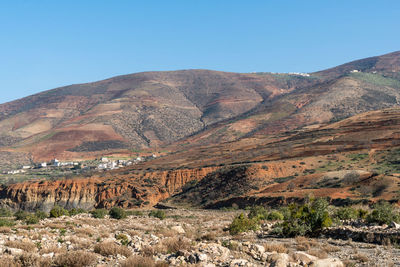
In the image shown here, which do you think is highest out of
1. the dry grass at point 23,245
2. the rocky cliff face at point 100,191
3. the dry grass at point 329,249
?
the dry grass at point 23,245

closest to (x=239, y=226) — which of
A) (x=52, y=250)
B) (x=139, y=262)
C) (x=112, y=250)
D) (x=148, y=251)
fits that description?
(x=148, y=251)

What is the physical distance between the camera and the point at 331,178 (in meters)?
49.6

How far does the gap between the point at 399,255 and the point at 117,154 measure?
136m

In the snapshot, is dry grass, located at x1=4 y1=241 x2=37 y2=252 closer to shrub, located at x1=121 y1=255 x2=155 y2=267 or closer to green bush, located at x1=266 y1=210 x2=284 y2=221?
shrub, located at x1=121 y1=255 x2=155 y2=267

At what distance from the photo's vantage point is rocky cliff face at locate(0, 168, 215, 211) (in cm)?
6375

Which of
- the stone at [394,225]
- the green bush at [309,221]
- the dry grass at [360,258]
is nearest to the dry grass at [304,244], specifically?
the green bush at [309,221]

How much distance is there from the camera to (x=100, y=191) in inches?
2611

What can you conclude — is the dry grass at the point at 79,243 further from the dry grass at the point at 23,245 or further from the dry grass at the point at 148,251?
the dry grass at the point at 148,251

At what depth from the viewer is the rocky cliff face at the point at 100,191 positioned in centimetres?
6375

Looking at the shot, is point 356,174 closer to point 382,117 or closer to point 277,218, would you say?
point 277,218

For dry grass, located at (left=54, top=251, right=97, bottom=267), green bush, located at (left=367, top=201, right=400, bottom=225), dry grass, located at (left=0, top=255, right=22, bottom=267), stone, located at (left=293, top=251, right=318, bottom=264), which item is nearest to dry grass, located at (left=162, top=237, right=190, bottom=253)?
dry grass, located at (left=54, top=251, right=97, bottom=267)

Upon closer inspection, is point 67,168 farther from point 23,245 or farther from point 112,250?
point 112,250

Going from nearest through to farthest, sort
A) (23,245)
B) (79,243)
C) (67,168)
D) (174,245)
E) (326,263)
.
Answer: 1. (326,263)
2. (23,245)
3. (174,245)
4. (79,243)
5. (67,168)

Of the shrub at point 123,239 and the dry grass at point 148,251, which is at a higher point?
the dry grass at point 148,251
